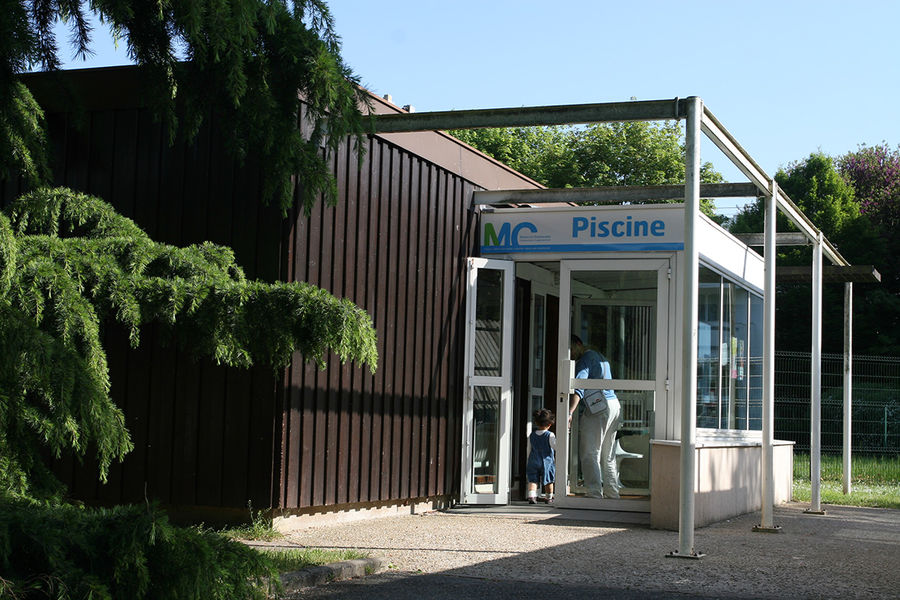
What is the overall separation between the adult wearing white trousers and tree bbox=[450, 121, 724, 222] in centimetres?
2679

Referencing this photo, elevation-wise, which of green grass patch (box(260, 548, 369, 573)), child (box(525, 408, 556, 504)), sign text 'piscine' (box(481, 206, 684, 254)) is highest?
sign text 'piscine' (box(481, 206, 684, 254))

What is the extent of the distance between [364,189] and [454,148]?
1886 mm

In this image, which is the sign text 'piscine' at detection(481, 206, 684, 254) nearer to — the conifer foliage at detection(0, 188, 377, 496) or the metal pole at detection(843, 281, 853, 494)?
the conifer foliage at detection(0, 188, 377, 496)

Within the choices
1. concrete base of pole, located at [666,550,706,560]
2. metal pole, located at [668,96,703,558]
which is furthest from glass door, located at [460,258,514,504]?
concrete base of pole, located at [666,550,706,560]

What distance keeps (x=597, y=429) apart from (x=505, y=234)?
225 cm

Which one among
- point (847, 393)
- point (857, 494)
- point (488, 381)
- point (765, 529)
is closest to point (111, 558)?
point (765, 529)

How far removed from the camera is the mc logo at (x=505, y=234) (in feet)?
37.8

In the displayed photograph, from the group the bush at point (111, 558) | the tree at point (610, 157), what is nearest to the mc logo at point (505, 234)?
the bush at point (111, 558)

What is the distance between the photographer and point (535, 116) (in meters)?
8.16

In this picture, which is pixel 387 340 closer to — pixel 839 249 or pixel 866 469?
pixel 866 469

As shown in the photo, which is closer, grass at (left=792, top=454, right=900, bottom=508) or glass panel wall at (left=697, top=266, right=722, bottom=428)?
glass panel wall at (left=697, top=266, right=722, bottom=428)

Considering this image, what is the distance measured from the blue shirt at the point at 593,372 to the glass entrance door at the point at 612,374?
1 cm

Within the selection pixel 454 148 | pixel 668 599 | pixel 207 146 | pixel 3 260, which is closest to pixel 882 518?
pixel 454 148

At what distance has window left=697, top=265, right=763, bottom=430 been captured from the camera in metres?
11.6
